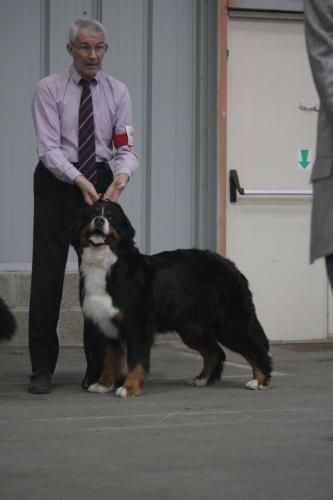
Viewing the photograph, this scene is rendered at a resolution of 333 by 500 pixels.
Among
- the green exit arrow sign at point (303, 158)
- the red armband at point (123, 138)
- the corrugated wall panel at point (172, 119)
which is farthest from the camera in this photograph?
the green exit arrow sign at point (303, 158)

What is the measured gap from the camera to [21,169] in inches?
360

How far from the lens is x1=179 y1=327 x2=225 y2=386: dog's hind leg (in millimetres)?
7230

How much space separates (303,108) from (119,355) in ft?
12.0

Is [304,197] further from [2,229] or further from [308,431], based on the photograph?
[308,431]

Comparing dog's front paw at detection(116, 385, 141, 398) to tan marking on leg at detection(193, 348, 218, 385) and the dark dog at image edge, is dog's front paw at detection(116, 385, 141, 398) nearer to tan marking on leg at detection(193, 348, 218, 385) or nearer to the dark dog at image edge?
the dark dog at image edge

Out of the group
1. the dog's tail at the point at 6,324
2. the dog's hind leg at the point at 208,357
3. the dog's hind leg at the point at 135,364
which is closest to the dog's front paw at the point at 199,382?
the dog's hind leg at the point at 208,357

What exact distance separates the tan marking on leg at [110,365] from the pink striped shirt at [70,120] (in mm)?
1025

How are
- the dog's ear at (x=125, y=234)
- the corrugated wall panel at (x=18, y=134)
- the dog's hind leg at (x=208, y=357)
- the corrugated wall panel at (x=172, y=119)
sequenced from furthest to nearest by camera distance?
the corrugated wall panel at (x=172, y=119)
the corrugated wall panel at (x=18, y=134)
the dog's hind leg at (x=208, y=357)
the dog's ear at (x=125, y=234)

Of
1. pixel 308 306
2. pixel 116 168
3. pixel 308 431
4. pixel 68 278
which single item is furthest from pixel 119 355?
pixel 308 306

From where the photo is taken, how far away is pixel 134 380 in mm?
6676

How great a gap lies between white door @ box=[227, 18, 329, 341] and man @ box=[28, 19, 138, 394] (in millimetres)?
2730

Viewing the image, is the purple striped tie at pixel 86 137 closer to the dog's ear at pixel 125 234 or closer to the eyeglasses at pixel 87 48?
the eyeglasses at pixel 87 48

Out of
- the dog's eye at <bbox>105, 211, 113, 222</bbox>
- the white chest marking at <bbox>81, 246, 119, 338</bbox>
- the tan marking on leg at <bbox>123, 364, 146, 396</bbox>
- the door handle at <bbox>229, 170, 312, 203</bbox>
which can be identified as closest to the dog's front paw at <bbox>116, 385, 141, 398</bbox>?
the tan marking on leg at <bbox>123, 364, 146, 396</bbox>

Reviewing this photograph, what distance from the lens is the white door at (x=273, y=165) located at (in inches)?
378
